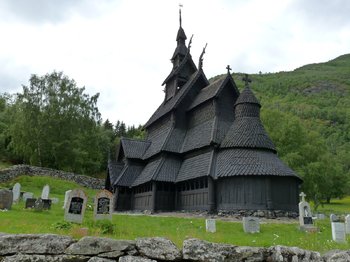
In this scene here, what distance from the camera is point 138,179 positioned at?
31.2 meters

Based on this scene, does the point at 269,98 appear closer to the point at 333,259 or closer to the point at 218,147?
the point at 218,147

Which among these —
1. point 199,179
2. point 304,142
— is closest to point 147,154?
point 199,179

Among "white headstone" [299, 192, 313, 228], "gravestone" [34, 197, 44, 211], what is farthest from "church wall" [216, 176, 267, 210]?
"gravestone" [34, 197, 44, 211]

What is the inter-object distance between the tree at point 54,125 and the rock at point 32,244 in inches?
1729

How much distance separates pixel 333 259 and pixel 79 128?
156ft

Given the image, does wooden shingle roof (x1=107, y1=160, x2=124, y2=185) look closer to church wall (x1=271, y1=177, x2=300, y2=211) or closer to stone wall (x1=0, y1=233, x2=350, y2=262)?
church wall (x1=271, y1=177, x2=300, y2=211)

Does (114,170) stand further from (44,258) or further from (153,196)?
(44,258)

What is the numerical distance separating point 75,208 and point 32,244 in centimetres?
1013

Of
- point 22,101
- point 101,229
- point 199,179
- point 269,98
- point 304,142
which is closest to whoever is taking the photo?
point 101,229

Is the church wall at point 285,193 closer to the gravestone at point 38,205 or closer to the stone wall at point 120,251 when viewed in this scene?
the gravestone at point 38,205

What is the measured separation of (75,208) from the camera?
1523 centimetres

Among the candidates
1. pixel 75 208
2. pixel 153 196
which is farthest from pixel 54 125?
pixel 75 208

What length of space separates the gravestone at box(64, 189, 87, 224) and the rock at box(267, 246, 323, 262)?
10.4 metres

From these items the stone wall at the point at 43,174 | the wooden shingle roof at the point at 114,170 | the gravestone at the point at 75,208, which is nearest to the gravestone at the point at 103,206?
the gravestone at the point at 75,208
